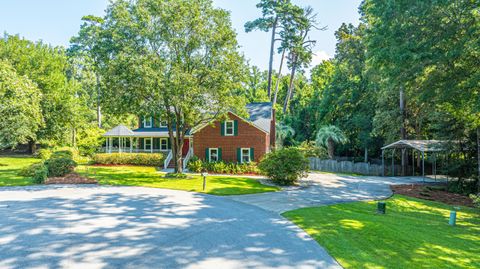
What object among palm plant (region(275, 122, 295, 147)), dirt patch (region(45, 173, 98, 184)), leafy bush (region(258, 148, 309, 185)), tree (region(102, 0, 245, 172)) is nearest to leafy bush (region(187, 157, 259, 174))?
leafy bush (region(258, 148, 309, 185))

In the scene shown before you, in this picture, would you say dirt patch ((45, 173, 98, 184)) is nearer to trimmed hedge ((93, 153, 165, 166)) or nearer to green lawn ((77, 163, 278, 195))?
green lawn ((77, 163, 278, 195))

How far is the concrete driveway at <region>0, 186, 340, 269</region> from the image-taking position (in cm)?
678

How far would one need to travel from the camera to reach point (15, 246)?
7.51 m

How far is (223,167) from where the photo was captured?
25.5m

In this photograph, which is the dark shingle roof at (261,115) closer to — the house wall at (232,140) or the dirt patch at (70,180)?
the house wall at (232,140)

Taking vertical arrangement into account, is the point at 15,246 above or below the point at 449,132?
below

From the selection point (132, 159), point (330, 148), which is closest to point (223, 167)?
point (132, 159)

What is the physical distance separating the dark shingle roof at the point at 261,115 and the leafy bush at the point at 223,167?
383cm

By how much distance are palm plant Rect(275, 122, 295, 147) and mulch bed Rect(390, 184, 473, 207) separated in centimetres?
1879

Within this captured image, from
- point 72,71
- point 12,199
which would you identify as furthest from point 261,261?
point 72,71

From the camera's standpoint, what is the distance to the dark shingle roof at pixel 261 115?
1103 inches

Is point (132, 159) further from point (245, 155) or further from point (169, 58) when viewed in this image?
point (169, 58)

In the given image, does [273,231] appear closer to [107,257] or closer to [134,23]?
[107,257]

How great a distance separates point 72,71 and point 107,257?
183ft
